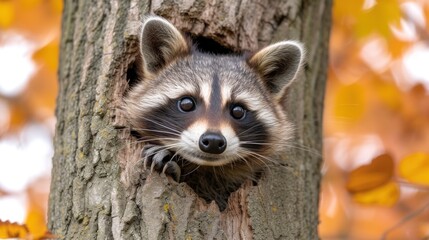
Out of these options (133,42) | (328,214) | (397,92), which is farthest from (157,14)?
(328,214)

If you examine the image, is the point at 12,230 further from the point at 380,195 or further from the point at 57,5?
the point at 57,5

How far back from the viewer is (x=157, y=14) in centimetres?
649

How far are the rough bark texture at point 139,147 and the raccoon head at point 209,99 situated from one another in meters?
0.17

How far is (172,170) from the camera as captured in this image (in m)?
6.11

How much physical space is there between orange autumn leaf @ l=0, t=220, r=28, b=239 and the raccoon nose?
1.77 meters

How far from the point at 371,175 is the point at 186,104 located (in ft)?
5.98

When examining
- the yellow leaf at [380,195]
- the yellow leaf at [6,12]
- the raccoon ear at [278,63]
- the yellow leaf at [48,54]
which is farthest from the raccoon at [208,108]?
the yellow leaf at [6,12]

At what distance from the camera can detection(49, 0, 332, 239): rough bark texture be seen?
18.2 feet

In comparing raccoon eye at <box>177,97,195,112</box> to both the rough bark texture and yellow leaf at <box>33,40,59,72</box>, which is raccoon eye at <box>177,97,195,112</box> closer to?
the rough bark texture

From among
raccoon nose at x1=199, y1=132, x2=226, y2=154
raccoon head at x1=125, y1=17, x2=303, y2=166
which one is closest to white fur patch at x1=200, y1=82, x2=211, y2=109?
raccoon head at x1=125, y1=17, x2=303, y2=166

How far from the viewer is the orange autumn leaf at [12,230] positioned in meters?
4.59

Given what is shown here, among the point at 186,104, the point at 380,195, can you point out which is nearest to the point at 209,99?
the point at 186,104

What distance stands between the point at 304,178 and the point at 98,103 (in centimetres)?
193

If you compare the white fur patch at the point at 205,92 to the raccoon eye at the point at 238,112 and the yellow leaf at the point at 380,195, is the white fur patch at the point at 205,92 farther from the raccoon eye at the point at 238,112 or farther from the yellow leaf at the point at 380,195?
the yellow leaf at the point at 380,195
